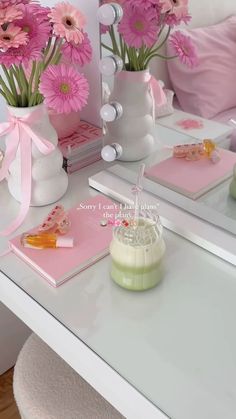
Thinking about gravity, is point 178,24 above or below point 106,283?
above

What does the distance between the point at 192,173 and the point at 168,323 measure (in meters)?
0.33

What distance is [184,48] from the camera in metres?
0.81

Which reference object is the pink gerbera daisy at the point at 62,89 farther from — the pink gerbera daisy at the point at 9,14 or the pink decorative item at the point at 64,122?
the pink decorative item at the point at 64,122

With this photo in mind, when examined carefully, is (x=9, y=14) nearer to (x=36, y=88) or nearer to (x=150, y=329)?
(x=36, y=88)

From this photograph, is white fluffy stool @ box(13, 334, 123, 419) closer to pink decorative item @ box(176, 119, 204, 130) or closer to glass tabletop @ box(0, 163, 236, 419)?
glass tabletop @ box(0, 163, 236, 419)

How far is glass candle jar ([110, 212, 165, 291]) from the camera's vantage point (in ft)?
2.03

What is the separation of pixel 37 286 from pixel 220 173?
384 mm

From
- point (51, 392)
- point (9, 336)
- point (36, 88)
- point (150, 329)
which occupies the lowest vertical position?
point (9, 336)

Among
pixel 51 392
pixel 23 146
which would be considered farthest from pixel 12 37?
pixel 51 392

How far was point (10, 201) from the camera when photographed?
0.85 meters

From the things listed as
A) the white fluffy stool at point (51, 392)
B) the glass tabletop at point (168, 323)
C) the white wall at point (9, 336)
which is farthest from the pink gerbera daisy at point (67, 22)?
the white wall at point (9, 336)

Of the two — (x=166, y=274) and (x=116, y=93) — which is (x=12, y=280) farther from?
(x=116, y=93)

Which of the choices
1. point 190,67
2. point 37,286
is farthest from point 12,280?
point 190,67

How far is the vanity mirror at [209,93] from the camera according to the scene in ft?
2.50
